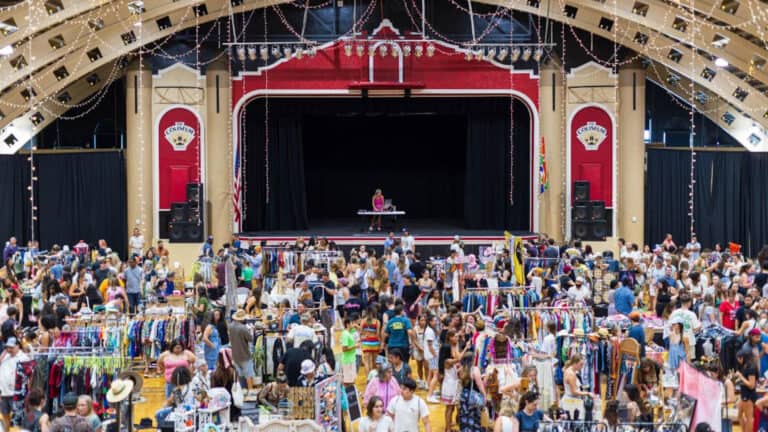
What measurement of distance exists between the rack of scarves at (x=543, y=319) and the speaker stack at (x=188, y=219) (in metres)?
13.9

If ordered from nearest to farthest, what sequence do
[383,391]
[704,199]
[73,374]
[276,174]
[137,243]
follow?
[383,391]
[73,374]
[137,243]
[704,199]
[276,174]

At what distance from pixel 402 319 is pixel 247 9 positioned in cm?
1480

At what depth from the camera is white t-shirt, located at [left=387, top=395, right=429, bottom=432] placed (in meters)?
12.0

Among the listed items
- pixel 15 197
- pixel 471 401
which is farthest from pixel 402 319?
pixel 15 197

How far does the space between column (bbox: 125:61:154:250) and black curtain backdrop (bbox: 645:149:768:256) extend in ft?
41.9

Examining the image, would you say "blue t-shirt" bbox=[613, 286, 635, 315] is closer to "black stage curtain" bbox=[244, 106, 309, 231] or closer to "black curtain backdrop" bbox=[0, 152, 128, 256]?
"black stage curtain" bbox=[244, 106, 309, 231]

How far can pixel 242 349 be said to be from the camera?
1535 centimetres

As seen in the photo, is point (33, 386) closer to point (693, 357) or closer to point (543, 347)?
point (543, 347)

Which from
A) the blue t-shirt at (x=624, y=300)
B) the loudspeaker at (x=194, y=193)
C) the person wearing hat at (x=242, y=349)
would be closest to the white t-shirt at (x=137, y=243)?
the loudspeaker at (x=194, y=193)

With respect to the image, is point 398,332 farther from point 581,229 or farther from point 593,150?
point 593,150

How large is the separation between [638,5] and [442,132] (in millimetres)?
10595

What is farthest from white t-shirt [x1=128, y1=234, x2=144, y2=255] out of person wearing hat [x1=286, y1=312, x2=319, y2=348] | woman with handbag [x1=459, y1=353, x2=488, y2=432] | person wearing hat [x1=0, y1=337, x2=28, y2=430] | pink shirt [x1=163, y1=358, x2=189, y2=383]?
woman with handbag [x1=459, y1=353, x2=488, y2=432]

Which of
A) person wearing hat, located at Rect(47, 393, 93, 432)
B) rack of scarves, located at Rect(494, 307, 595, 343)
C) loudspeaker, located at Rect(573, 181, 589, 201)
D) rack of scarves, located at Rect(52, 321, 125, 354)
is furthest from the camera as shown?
loudspeaker, located at Rect(573, 181, 589, 201)

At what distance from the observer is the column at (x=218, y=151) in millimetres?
29703
